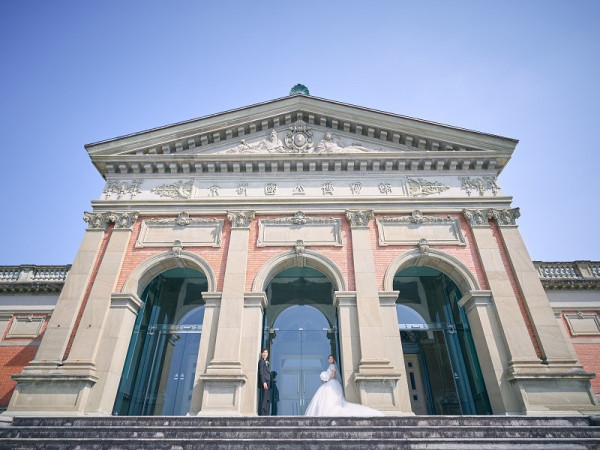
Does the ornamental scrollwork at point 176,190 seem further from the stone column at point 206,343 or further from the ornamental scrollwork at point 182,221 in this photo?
the stone column at point 206,343

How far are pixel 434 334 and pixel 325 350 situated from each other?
520 centimetres

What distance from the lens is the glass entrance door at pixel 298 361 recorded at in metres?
11.3

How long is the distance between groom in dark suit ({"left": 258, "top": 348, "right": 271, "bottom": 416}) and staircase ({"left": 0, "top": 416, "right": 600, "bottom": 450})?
8.69ft

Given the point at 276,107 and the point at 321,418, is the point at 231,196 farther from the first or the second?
the point at 321,418

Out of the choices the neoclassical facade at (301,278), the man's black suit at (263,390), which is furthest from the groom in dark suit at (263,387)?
the neoclassical facade at (301,278)

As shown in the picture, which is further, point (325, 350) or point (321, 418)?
point (325, 350)

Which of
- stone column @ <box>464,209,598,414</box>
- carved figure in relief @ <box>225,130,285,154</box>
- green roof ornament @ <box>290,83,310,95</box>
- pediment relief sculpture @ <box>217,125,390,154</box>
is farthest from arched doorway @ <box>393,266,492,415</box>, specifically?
green roof ornament @ <box>290,83,310,95</box>

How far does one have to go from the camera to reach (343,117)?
14.0 m

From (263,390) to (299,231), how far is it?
5.20 m

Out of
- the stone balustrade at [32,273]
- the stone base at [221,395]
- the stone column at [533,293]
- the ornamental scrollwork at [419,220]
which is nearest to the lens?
the stone base at [221,395]

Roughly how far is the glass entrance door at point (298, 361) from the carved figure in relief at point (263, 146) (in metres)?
6.84

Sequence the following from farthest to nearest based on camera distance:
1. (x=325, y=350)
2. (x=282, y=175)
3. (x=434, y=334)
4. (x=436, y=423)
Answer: (x=434, y=334) < (x=282, y=175) < (x=325, y=350) < (x=436, y=423)

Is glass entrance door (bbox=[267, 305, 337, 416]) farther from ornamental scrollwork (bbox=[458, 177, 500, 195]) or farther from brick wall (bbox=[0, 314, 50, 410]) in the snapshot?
brick wall (bbox=[0, 314, 50, 410])

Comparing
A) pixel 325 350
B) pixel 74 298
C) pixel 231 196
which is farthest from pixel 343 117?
pixel 74 298
